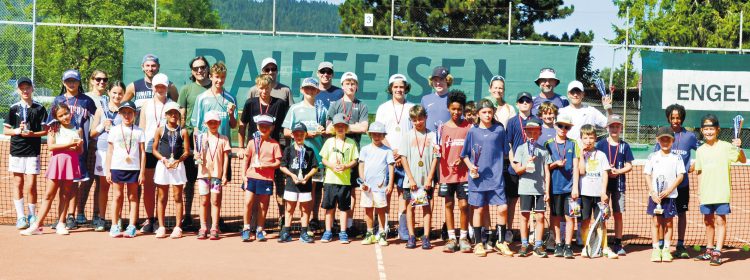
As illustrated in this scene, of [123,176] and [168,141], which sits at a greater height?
[168,141]

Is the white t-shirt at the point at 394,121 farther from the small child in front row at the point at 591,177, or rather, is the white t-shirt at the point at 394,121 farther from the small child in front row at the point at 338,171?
the small child in front row at the point at 591,177

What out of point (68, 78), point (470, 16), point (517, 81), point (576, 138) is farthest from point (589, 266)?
point (470, 16)

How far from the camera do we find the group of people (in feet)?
26.0

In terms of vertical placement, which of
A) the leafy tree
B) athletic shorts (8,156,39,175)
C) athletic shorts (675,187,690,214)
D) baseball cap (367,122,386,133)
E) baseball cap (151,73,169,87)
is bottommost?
athletic shorts (675,187,690,214)

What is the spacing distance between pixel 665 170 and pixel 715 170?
469 mm

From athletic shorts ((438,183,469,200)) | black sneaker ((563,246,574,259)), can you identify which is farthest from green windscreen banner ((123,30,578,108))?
black sneaker ((563,246,574,259))

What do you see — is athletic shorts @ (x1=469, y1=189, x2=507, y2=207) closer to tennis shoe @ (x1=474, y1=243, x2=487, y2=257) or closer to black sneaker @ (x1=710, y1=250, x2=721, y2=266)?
tennis shoe @ (x1=474, y1=243, x2=487, y2=257)

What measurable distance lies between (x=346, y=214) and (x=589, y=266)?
250 centimetres

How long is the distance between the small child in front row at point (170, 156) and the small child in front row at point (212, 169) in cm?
18

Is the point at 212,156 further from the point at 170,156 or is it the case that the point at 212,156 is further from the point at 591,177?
the point at 591,177

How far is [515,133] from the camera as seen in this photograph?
8.17 meters

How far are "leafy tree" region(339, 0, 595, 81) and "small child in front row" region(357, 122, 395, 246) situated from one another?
1273cm

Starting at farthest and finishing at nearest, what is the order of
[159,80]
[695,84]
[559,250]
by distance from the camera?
[695,84] → [159,80] → [559,250]

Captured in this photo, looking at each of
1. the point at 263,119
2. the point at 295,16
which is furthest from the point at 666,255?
the point at 295,16
